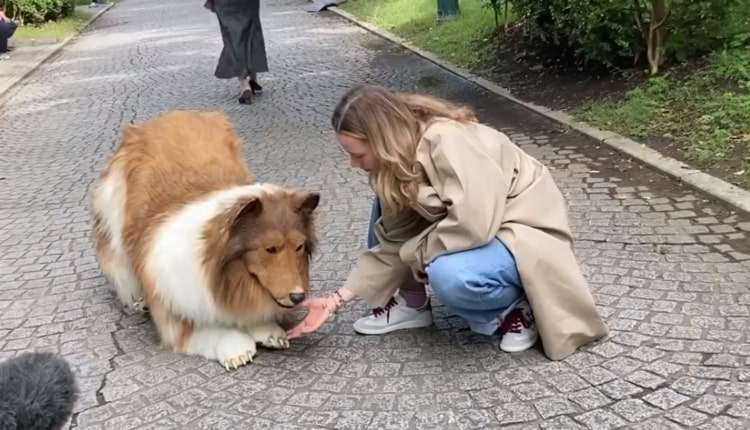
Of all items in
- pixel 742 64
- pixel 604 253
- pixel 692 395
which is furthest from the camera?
pixel 742 64

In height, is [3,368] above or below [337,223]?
above

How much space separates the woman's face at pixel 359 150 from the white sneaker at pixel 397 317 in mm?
900

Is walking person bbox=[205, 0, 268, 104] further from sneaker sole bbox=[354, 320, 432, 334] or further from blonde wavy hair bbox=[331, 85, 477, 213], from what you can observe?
blonde wavy hair bbox=[331, 85, 477, 213]

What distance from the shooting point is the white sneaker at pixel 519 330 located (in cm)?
391

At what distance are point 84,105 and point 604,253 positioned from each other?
347 inches

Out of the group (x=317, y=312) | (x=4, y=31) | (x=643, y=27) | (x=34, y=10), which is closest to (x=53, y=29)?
(x=34, y=10)

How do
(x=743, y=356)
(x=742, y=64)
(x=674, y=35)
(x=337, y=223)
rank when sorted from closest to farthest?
(x=743, y=356) < (x=337, y=223) < (x=742, y=64) < (x=674, y=35)

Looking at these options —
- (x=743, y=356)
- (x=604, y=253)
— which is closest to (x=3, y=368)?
(x=743, y=356)

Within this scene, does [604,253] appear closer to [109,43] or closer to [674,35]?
[674,35]

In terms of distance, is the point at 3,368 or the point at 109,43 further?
the point at 109,43

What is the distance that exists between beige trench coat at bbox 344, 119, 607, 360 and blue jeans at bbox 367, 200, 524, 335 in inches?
1.7

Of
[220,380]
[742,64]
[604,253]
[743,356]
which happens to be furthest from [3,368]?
[742,64]

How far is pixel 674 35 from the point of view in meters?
8.20

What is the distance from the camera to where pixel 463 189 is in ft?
11.4
